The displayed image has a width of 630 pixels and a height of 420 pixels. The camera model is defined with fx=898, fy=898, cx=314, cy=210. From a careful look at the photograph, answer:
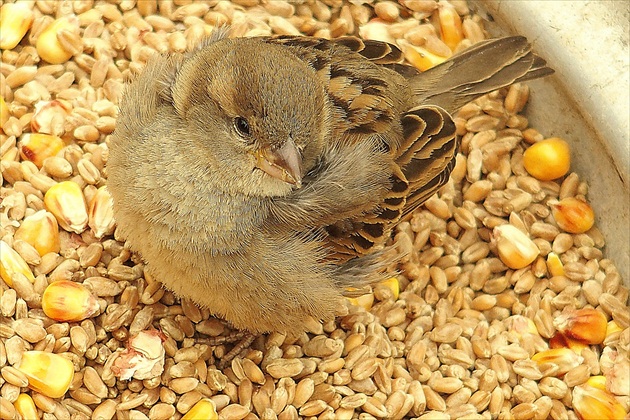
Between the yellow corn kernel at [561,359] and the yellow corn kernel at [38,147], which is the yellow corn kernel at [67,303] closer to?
the yellow corn kernel at [38,147]

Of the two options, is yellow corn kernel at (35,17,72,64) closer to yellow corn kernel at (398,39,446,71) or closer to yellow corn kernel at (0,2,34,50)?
yellow corn kernel at (0,2,34,50)

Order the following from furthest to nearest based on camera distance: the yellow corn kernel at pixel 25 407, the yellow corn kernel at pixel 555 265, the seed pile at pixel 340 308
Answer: the yellow corn kernel at pixel 555 265 → the seed pile at pixel 340 308 → the yellow corn kernel at pixel 25 407

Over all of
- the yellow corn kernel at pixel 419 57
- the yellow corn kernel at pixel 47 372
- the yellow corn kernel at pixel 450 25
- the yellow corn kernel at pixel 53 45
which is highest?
the yellow corn kernel at pixel 450 25

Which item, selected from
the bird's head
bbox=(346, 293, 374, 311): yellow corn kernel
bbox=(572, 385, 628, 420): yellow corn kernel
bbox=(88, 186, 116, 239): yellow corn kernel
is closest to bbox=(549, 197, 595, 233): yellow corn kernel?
bbox=(572, 385, 628, 420): yellow corn kernel

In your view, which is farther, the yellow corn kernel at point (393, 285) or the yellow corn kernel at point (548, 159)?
the yellow corn kernel at point (548, 159)

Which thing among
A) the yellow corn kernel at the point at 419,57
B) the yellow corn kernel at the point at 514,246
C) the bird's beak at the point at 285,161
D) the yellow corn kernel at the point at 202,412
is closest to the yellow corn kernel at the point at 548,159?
the yellow corn kernel at the point at 514,246

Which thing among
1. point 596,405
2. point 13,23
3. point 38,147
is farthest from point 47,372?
point 596,405
